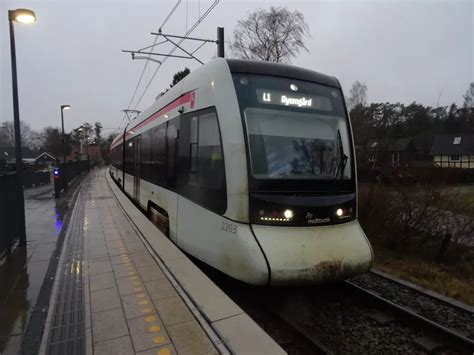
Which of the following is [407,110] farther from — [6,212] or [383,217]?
[6,212]

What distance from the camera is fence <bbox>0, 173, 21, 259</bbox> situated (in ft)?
20.1

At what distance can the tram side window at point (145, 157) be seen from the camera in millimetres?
8600

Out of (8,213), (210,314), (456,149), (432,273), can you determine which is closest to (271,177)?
(210,314)

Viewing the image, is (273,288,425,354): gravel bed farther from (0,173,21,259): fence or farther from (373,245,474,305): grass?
(0,173,21,259): fence

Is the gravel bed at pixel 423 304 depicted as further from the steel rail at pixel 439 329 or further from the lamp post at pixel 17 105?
the lamp post at pixel 17 105

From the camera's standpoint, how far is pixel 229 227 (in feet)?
13.6


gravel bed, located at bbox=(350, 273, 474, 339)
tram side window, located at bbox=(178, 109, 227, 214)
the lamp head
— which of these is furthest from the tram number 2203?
the lamp head

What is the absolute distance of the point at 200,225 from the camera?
15.8 feet

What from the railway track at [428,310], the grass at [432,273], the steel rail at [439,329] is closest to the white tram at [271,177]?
the steel rail at [439,329]

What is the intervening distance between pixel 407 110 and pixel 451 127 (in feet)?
28.5

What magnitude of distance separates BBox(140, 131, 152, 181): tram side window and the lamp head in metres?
3.49

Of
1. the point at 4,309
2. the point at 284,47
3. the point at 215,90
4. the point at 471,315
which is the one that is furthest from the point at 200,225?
the point at 284,47

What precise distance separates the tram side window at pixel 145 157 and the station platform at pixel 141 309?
2913 mm

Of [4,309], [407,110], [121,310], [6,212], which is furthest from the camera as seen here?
[407,110]
